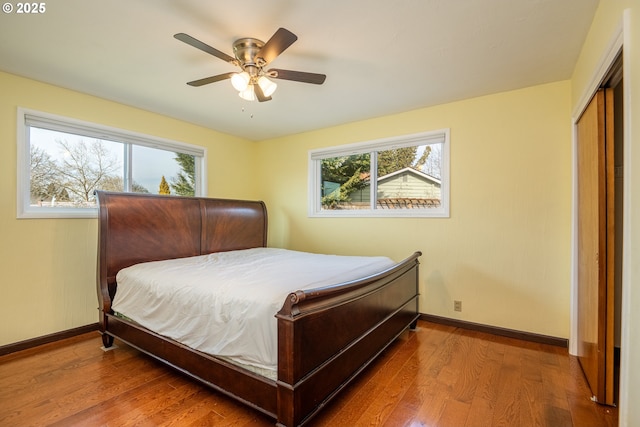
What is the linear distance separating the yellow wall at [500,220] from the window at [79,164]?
2.76 m

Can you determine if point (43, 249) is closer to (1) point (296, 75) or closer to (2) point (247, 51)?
(2) point (247, 51)

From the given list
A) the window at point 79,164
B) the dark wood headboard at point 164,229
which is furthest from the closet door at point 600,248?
the window at point 79,164

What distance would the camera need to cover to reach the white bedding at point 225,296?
1621 millimetres

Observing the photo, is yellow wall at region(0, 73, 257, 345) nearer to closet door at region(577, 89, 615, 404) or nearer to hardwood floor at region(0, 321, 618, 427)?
hardwood floor at region(0, 321, 618, 427)

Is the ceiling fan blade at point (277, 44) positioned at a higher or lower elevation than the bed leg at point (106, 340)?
higher

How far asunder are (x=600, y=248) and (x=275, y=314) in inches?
79.2

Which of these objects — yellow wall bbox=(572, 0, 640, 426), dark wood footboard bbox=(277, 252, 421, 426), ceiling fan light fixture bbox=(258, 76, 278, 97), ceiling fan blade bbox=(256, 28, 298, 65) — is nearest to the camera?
yellow wall bbox=(572, 0, 640, 426)

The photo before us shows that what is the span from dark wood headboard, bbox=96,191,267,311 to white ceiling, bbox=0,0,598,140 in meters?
1.14

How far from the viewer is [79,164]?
3.03m

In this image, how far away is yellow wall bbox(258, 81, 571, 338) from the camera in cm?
267

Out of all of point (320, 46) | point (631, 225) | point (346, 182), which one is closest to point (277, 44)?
point (320, 46)

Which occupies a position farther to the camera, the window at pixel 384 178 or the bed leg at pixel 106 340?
the window at pixel 384 178

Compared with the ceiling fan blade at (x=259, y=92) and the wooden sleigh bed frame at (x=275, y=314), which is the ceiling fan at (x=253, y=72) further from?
the wooden sleigh bed frame at (x=275, y=314)

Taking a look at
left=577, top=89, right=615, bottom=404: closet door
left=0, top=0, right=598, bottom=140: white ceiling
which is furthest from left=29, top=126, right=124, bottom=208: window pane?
left=577, top=89, right=615, bottom=404: closet door
